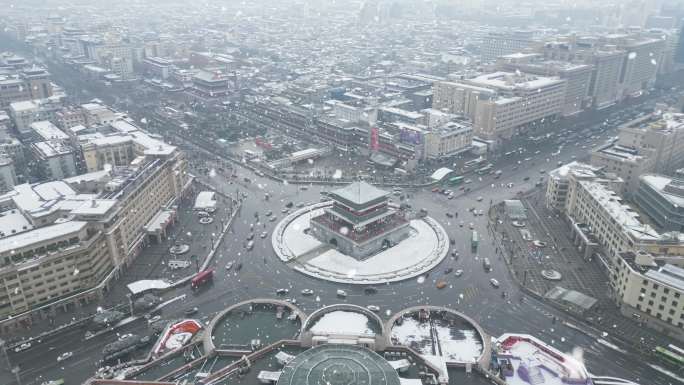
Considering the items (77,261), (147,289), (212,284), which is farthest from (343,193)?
(77,261)

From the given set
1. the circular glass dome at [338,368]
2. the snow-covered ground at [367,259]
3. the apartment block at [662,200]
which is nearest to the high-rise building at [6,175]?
the snow-covered ground at [367,259]

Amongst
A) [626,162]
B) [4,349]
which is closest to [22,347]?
[4,349]

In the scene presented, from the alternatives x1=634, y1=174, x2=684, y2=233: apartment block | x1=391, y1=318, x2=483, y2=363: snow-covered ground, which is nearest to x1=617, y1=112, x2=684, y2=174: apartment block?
x1=634, y1=174, x2=684, y2=233: apartment block

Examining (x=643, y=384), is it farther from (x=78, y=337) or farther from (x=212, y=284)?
(x=78, y=337)

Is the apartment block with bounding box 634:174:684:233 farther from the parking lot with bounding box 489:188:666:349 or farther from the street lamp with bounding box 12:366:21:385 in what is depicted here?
the street lamp with bounding box 12:366:21:385

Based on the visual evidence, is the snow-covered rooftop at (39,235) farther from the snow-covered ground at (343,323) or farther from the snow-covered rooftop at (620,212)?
the snow-covered rooftop at (620,212)
